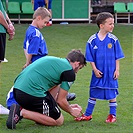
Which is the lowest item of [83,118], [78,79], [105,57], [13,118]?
[78,79]

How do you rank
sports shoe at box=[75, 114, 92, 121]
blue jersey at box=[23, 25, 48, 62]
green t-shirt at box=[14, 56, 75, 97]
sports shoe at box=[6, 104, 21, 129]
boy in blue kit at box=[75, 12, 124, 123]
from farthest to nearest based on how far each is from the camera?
blue jersey at box=[23, 25, 48, 62]
sports shoe at box=[75, 114, 92, 121]
boy in blue kit at box=[75, 12, 124, 123]
sports shoe at box=[6, 104, 21, 129]
green t-shirt at box=[14, 56, 75, 97]

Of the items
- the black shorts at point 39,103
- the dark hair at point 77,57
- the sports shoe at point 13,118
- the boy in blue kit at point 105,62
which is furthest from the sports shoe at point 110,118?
the sports shoe at point 13,118

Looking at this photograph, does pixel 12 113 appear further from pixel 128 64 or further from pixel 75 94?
pixel 128 64

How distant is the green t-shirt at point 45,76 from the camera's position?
5.41 metres

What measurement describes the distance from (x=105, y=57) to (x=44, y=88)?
890 mm

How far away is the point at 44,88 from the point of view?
18.1 ft

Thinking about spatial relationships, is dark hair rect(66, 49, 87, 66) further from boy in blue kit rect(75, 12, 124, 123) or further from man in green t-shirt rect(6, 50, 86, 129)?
boy in blue kit rect(75, 12, 124, 123)

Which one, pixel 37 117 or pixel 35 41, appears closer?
pixel 37 117

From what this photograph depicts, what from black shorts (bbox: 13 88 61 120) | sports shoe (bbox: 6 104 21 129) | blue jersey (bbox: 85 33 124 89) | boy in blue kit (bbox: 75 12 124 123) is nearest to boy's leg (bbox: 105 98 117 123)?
boy in blue kit (bbox: 75 12 124 123)

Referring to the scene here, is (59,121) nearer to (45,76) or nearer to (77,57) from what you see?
(45,76)

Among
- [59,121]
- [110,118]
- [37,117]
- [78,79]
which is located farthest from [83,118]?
[78,79]

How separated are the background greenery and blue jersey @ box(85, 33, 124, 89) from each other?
0.49 m

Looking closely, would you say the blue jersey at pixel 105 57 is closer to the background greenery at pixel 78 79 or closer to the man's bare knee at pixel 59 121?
the background greenery at pixel 78 79

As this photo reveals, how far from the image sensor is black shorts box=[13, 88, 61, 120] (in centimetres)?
547
